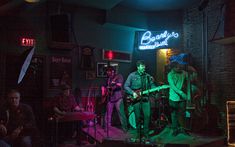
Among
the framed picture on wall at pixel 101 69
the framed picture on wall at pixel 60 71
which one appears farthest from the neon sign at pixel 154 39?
the framed picture on wall at pixel 60 71

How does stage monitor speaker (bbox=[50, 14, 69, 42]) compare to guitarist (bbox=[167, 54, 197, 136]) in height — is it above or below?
above

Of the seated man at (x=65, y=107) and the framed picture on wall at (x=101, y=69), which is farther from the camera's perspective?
the framed picture on wall at (x=101, y=69)

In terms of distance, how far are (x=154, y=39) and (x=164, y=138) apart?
455 centimetres

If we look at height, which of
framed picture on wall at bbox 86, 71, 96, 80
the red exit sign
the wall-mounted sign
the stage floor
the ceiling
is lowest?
the stage floor

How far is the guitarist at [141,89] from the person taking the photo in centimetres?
740

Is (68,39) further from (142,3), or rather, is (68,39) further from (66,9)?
(142,3)

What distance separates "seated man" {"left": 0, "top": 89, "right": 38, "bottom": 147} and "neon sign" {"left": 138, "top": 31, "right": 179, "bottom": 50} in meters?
6.59

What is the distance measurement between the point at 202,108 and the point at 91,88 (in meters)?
3.64

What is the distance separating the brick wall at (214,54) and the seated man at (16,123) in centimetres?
615

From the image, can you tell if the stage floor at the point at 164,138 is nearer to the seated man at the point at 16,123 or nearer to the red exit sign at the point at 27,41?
the seated man at the point at 16,123

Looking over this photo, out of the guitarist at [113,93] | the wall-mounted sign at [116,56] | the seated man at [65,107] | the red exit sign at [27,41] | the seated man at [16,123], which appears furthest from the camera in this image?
the wall-mounted sign at [116,56]

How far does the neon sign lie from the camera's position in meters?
11.1

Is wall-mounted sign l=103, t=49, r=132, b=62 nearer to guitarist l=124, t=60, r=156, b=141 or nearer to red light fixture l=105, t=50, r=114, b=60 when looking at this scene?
red light fixture l=105, t=50, r=114, b=60

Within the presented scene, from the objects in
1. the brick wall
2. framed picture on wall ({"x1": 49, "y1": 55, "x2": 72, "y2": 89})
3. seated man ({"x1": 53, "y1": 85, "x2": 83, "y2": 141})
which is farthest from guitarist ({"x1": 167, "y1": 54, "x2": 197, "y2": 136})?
framed picture on wall ({"x1": 49, "y1": 55, "x2": 72, "y2": 89})
